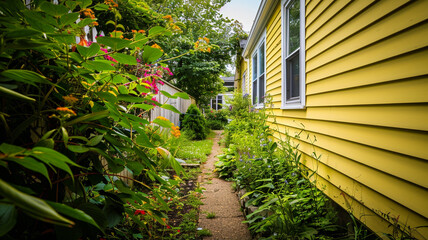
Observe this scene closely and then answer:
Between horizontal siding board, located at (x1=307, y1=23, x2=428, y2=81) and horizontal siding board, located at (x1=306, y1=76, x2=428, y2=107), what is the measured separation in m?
0.18

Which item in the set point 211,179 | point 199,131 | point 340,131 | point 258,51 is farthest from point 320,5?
point 199,131

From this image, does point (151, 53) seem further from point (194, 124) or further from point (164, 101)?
point (194, 124)

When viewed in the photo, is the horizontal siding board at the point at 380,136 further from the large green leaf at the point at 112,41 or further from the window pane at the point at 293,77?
the large green leaf at the point at 112,41

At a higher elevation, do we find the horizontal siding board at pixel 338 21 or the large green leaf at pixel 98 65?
the horizontal siding board at pixel 338 21

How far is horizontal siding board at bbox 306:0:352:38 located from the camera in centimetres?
199

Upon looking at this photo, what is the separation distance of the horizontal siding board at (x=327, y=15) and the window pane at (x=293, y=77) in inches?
30.6

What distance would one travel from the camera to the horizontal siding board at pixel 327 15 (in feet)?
6.52

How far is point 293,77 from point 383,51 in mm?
2217

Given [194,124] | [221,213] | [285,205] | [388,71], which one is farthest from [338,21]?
[194,124]

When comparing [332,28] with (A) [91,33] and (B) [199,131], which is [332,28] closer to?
(A) [91,33]

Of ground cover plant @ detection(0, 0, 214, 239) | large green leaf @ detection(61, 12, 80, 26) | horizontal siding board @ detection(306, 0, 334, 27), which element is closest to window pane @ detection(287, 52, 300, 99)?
horizontal siding board @ detection(306, 0, 334, 27)

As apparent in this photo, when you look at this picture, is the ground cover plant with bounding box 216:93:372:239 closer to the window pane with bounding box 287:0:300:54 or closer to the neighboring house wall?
the window pane with bounding box 287:0:300:54

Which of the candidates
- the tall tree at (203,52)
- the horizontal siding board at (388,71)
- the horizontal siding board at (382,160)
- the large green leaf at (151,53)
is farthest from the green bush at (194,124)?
the large green leaf at (151,53)

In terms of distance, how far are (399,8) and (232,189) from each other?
3.09 m
